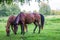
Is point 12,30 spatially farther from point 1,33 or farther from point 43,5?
point 43,5

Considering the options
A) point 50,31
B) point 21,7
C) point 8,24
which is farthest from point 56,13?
point 8,24

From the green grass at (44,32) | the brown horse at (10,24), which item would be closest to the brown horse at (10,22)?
the brown horse at (10,24)

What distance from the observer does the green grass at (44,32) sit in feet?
16.8

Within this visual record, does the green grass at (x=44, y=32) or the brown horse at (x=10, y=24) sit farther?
the brown horse at (x=10, y=24)

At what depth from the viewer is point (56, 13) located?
18.7 ft

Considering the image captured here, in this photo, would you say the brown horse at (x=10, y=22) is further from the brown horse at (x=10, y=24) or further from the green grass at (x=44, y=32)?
the green grass at (x=44, y=32)

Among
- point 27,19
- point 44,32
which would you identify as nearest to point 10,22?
point 27,19

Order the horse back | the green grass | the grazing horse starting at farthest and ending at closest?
the horse back
the grazing horse
the green grass

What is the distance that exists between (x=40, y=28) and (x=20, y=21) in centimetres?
59

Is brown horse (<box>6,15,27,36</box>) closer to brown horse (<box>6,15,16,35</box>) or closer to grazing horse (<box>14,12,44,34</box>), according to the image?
brown horse (<box>6,15,16,35</box>)

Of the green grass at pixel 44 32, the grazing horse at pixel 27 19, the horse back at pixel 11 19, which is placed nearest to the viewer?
the green grass at pixel 44 32

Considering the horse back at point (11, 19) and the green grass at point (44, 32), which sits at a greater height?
the horse back at point (11, 19)

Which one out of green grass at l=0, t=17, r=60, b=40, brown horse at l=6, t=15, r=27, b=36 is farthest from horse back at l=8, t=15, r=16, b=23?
green grass at l=0, t=17, r=60, b=40

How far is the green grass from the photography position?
16.8 feet
